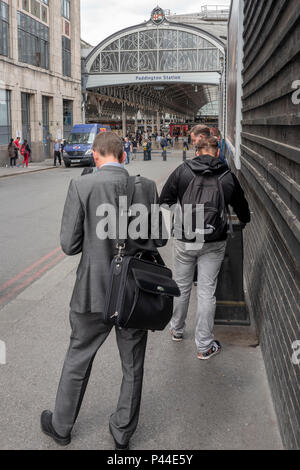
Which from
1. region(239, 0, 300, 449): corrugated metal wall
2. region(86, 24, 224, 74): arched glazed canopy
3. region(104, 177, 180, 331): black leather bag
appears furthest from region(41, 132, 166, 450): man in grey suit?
region(86, 24, 224, 74): arched glazed canopy

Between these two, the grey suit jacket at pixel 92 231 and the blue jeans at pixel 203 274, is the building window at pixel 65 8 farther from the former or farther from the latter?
the grey suit jacket at pixel 92 231

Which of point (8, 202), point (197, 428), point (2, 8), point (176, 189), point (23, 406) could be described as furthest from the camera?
point (2, 8)

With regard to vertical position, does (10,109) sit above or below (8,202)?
above

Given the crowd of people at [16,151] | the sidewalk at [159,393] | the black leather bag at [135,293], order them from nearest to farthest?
1. the black leather bag at [135,293]
2. the sidewalk at [159,393]
3. the crowd of people at [16,151]

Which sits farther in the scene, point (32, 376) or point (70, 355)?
point (32, 376)

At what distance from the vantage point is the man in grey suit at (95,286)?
309cm

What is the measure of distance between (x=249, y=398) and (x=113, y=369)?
1122mm

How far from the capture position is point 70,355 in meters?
3.23

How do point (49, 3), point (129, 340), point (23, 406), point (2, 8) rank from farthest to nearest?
point (49, 3)
point (2, 8)
point (23, 406)
point (129, 340)

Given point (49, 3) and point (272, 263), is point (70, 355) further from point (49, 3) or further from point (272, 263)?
point (49, 3)

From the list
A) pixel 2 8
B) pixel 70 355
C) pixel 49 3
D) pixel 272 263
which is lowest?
pixel 70 355

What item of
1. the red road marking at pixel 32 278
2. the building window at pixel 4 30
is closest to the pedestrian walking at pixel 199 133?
the red road marking at pixel 32 278

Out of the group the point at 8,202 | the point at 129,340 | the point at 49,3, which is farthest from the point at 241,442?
the point at 49,3

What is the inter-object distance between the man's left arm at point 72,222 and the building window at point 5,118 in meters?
29.8
